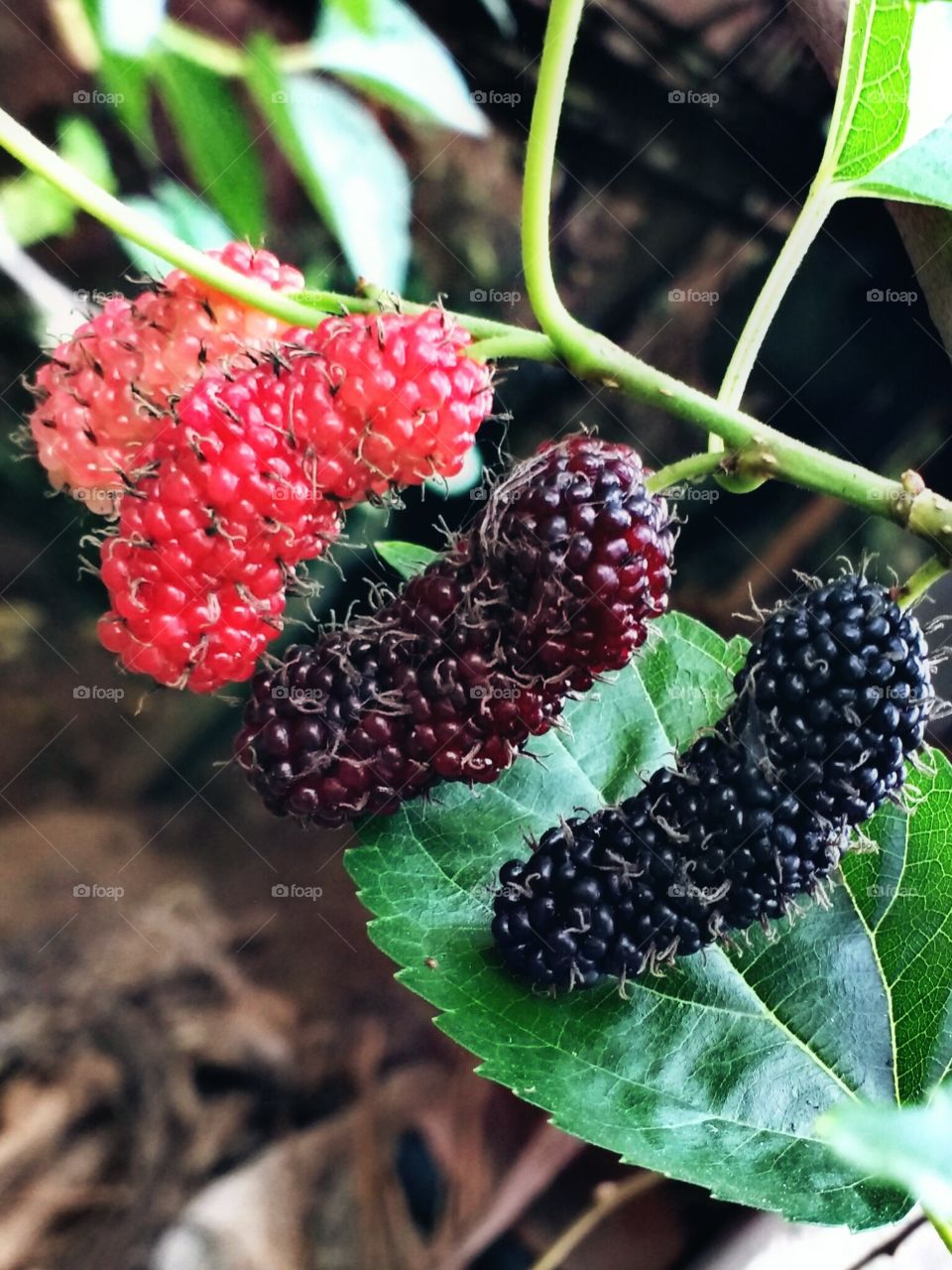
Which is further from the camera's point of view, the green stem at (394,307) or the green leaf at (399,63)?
the green leaf at (399,63)

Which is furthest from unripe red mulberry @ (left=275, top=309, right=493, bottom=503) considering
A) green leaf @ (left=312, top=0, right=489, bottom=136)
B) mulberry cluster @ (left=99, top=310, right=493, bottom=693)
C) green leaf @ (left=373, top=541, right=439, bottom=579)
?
green leaf @ (left=312, top=0, right=489, bottom=136)

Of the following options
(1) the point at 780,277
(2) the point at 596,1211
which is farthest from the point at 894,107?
(2) the point at 596,1211

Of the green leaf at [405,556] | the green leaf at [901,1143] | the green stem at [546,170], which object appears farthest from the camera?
the green leaf at [405,556]

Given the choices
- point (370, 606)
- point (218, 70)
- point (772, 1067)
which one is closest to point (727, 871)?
point (772, 1067)

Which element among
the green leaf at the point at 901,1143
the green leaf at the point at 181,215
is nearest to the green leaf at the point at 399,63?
the green leaf at the point at 181,215

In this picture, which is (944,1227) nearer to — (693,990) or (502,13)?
(693,990)

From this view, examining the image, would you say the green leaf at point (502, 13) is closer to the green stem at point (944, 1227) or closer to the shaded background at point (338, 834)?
the shaded background at point (338, 834)

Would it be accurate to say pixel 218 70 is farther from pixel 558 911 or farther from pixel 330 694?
pixel 558 911
